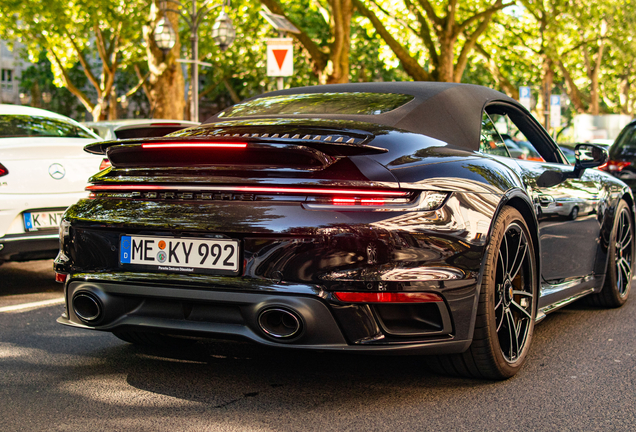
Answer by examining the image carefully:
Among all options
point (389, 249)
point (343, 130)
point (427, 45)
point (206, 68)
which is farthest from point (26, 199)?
point (206, 68)

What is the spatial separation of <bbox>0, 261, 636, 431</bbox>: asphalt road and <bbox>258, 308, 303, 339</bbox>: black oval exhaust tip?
1.11ft

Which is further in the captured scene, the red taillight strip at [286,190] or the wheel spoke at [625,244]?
the wheel spoke at [625,244]

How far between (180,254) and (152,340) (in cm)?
118

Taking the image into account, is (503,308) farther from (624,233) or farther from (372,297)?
(624,233)

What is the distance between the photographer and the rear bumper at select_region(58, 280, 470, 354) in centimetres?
312

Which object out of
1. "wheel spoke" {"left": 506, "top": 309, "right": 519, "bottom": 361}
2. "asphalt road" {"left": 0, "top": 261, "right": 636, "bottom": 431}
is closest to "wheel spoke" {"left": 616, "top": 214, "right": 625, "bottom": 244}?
"asphalt road" {"left": 0, "top": 261, "right": 636, "bottom": 431}

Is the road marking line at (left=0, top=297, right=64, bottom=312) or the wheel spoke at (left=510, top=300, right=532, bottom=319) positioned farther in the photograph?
the road marking line at (left=0, top=297, right=64, bottom=312)

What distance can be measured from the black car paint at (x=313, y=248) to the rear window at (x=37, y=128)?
361 cm

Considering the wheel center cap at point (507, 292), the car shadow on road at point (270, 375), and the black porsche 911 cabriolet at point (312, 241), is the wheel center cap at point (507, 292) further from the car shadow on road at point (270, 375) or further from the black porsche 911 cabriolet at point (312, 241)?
the car shadow on road at point (270, 375)

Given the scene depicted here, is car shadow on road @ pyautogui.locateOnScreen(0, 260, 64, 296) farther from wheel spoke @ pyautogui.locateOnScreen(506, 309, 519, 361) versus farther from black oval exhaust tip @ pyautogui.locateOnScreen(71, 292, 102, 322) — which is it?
wheel spoke @ pyautogui.locateOnScreen(506, 309, 519, 361)

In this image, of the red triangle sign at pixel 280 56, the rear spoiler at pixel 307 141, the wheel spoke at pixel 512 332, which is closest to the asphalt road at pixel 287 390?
the wheel spoke at pixel 512 332

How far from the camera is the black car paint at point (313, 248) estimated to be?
310 centimetres

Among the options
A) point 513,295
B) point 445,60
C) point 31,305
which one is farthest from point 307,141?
point 445,60

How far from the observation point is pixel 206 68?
45219 mm
